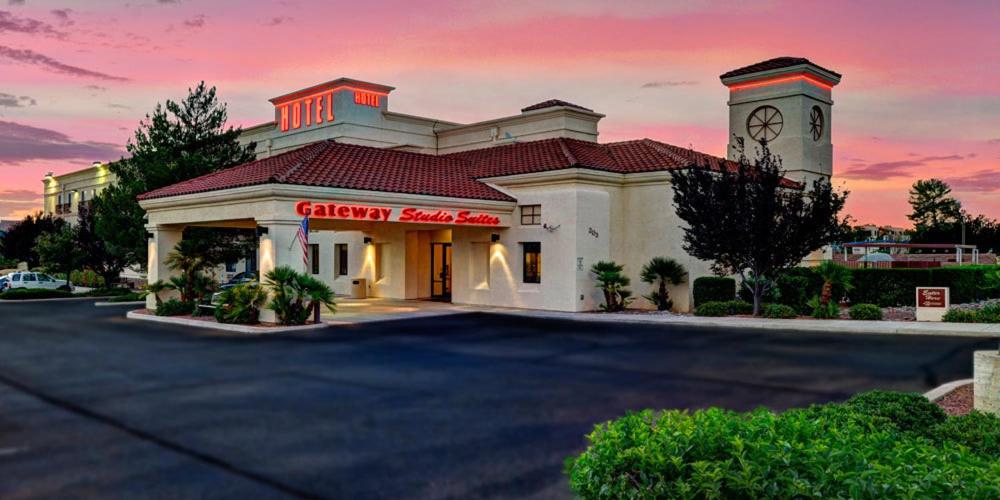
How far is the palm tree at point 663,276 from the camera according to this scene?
27.3m

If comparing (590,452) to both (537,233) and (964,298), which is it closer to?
(537,233)

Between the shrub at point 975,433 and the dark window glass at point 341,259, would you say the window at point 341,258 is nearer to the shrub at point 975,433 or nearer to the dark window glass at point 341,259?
the dark window glass at point 341,259

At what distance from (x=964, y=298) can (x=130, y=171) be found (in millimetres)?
40246

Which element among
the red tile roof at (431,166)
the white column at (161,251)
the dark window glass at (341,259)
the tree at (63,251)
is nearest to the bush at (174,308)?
the white column at (161,251)

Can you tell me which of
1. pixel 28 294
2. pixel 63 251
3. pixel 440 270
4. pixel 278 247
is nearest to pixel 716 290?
pixel 440 270

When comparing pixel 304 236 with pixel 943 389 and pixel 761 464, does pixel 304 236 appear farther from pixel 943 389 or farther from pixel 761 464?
pixel 761 464

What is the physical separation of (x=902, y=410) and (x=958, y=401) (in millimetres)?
3775

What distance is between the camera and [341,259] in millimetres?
39312

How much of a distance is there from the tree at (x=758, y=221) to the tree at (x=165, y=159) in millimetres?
23795

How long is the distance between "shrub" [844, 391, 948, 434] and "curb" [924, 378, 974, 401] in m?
2.82

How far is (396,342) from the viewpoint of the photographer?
61.8 ft

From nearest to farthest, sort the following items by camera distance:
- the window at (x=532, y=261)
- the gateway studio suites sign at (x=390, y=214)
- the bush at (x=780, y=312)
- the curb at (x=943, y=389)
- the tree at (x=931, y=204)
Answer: the curb at (x=943, y=389) < the bush at (x=780, y=312) < the gateway studio suites sign at (x=390, y=214) < the window at (x=532, y=261) < the tree at (x=931, y=204)

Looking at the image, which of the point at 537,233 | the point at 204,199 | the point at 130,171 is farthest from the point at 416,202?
the point at 130,171

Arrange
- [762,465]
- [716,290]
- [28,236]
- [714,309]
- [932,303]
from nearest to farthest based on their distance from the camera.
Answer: [762,465]
[932,303]
[714,309]
[716,290]
[28,236]
